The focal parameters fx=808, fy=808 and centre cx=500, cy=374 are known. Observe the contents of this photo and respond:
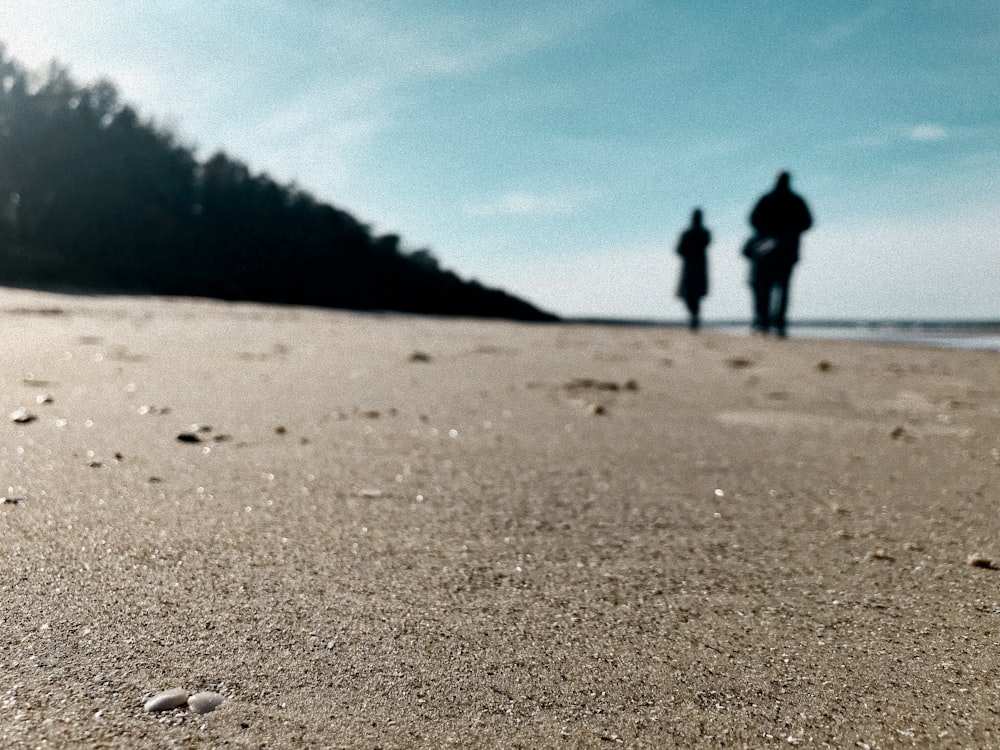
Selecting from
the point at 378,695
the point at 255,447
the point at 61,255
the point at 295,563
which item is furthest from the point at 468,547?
the point at 61,255

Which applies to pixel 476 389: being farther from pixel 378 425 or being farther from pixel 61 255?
pixel 61 255

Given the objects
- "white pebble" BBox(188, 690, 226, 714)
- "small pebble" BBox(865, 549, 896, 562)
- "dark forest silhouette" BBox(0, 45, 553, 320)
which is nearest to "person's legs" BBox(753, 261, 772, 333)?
"small pebble" BBox(865, 549, 896, 562)

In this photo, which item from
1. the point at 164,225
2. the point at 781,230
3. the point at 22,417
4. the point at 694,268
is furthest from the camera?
the point at 164,225

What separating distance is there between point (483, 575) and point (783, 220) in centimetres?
739

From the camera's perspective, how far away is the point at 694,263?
993cm

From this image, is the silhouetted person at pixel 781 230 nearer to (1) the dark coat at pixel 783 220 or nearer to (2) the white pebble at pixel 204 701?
(1) the dark coat at pixel 783 220

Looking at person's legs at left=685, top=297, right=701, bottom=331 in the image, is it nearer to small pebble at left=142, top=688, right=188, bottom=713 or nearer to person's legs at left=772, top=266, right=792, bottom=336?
person's legs at left=772, top=266, right=792, bottom=336

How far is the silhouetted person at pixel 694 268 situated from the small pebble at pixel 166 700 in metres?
9.30

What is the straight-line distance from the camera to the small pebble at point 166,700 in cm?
69

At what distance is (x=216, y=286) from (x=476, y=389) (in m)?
12.2

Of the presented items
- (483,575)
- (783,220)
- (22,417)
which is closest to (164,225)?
(783,220)

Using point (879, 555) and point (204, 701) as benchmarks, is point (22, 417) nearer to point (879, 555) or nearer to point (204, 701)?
point (204, 701)

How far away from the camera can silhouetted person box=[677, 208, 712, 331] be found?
9.77 metres

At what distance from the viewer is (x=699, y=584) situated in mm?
1014
